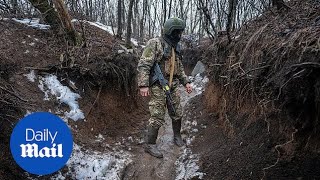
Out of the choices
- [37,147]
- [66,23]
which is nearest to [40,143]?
[37,147]

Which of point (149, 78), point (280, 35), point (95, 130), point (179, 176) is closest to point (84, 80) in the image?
point (95, 130)

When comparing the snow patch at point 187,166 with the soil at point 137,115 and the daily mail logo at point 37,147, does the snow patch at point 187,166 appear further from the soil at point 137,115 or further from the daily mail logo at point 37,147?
the daily mail logo at point 37,147

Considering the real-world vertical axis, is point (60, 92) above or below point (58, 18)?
below

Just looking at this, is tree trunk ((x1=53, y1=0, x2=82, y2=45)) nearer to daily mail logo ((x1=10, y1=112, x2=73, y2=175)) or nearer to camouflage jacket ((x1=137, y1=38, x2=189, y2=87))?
camouflage jacket ((x1=137, y1=38, x2=189, y2=87))

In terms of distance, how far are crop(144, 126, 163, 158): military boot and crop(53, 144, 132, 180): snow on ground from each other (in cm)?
39

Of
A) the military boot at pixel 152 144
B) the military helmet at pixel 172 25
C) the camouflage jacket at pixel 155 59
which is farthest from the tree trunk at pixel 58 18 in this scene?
the military boot at pixel 152 144

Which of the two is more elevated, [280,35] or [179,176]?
[280,35]

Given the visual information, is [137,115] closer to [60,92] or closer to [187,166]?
[60,92]

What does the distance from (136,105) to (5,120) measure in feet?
12.2

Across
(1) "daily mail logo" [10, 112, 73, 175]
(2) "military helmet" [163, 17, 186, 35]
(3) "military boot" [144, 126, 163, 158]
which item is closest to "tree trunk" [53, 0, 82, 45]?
(2) "military helmet" [163, 17, 186, 35]

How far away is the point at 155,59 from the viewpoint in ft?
17.2

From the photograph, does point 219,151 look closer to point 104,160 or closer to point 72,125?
point 104,160

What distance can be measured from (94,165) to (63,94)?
1644mm

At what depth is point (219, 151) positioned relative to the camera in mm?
4848
